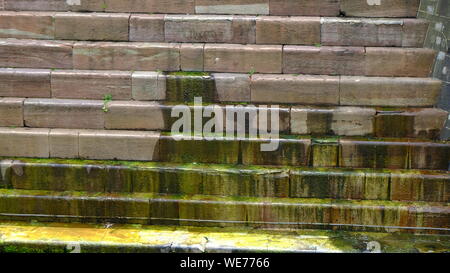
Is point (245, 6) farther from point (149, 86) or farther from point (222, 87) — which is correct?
point (149, 86)

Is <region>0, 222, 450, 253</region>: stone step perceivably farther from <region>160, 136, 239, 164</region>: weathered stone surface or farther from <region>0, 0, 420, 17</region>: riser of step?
<region>0, 0, 420, 17</region>: riser of step

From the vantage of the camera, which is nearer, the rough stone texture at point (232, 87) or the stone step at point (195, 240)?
the stone step at point (195, 240)

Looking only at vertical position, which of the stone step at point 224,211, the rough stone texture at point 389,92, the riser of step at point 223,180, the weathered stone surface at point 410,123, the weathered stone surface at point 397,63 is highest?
the weathered stone surface at point 397,63

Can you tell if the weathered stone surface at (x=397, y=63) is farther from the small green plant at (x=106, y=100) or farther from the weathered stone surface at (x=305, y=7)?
the small green plant at (x=106, y=100)

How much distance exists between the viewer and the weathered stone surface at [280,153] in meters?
8.98

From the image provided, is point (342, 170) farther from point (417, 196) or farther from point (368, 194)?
point (417, 196)

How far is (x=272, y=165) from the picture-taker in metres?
9.05

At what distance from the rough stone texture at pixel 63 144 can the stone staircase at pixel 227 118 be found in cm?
2

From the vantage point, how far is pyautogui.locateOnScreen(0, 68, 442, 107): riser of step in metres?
9.21

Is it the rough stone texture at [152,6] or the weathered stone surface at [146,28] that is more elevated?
the rough stone texture at [152,6]

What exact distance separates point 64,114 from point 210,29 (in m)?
2.65

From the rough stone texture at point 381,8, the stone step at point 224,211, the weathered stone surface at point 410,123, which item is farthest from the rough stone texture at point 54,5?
the weathered stone surface at point 410,123
